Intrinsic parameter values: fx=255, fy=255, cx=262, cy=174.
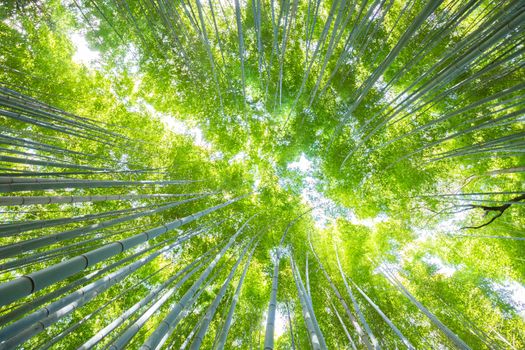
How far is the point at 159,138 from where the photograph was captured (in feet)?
19.8

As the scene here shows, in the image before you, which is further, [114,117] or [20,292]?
[114,117]

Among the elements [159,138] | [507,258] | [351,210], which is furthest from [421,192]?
[159,138]

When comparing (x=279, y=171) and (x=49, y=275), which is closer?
(x=49, y=275)

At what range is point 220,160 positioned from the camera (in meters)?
6.43

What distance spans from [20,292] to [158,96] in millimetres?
5529

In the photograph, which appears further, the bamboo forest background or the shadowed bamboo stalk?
the bamboo forest background

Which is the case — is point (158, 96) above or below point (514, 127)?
above

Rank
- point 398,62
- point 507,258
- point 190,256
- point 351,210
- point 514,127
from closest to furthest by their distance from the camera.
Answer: point 514,127 < point 398,62 < point 507,258 < point 190,256 < point 351,210

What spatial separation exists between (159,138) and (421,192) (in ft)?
19.9

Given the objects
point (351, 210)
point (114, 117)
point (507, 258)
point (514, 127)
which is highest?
point (114, 117)

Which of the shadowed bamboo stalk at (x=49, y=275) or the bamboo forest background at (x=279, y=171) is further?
the bamboo forest background at (x=279, y=171)

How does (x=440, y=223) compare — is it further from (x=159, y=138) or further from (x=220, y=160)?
(x=159, y=138)

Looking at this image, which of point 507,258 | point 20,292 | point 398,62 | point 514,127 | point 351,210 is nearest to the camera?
point 20,292

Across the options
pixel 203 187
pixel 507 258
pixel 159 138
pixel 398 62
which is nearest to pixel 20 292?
pixel 203 187
